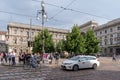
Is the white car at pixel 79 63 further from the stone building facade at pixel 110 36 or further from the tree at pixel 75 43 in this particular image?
the stone building facade at pixel 110 36

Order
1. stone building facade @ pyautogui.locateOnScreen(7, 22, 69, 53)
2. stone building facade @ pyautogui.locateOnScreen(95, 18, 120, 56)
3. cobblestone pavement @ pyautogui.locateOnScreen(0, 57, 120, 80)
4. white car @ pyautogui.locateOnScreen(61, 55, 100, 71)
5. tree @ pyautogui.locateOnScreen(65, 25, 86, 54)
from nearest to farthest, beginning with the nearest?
1. cobblestone pavement @ pyautogui.locateOnScreen(0, 57, 120, 80)
2. white car @ pyautogui.locateOnScreen(61, 55, 100, 71)
3. tree @ pyautogui.locateOnScreen(65, 25, 86, 54)
4. stone building facade @ pyautogui.locateOnScreen(95, 18, 120, 56)
5. stone building facade @ pyautogui.locateOnScreen(7, 22, 69, 53)

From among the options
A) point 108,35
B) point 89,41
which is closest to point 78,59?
point 89,41

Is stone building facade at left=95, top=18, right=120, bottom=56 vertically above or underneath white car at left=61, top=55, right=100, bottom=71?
above

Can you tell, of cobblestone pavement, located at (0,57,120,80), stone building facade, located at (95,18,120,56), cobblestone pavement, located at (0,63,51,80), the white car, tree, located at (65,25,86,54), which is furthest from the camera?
stone building facade, located at (95,18,120,56)

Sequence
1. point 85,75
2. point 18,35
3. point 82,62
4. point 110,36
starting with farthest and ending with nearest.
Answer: point 18,35, point 110,36, point 82,62, point 85,75

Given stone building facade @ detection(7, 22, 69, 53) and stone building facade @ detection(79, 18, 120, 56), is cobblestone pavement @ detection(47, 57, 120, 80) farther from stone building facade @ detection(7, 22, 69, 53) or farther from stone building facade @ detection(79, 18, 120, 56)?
stone building facade @ detection(7, 22, 69, 53)

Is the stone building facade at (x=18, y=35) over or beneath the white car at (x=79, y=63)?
over

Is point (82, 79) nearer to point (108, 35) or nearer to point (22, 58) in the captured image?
point (22, 58)

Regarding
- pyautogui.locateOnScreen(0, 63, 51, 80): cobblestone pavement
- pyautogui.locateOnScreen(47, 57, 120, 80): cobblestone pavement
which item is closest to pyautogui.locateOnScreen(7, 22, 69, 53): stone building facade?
pyautogui.locateOnScreen(0, 63, 51, 80): cobblestone pavement

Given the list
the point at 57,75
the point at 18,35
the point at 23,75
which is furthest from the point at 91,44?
the point at 23,75

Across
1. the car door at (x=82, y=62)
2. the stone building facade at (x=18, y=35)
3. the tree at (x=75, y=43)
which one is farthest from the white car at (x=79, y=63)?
the stone building facade at (x=18, y=35)

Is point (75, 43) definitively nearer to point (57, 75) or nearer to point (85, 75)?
point (85, 75)

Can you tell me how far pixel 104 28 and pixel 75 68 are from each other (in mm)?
67750

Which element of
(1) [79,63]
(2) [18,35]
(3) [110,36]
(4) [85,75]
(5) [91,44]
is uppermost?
(2) [18,35]
